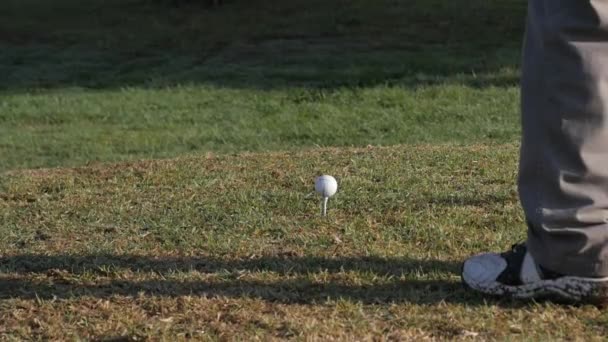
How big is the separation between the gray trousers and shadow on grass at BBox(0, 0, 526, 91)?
1114 cm

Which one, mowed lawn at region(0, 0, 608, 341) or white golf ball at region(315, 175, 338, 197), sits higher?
white golf ball at region(315, 175, 338, 197)

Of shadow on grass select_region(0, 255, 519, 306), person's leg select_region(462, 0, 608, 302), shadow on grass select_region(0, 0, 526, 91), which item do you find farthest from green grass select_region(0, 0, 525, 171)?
person's leg select_region(462, 0, 608, 302)

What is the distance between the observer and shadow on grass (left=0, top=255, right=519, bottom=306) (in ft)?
12.4

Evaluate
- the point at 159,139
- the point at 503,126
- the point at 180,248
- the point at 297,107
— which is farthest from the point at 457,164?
the point at 297,107

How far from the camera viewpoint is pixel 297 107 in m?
13.6

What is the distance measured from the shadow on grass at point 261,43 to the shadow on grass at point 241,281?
34.6ft

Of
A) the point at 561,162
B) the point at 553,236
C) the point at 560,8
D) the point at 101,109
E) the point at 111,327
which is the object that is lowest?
the point at 101,109

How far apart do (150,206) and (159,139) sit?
6719 millimetres

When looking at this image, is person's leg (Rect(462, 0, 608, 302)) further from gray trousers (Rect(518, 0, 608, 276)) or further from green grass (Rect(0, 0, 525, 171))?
green grass (Rect(0, 0, 525, 171))

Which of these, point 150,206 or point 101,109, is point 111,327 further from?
point 101,109

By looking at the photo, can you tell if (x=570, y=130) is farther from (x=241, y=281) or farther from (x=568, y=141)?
(x=241, y=281)

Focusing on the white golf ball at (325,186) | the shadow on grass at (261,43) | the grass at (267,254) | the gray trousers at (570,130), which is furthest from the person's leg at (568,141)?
the shadow on grass at (261,43)

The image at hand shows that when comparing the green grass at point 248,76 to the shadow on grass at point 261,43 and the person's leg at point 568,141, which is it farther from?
the person's leg at point 568,141

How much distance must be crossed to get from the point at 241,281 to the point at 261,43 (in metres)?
14.4
